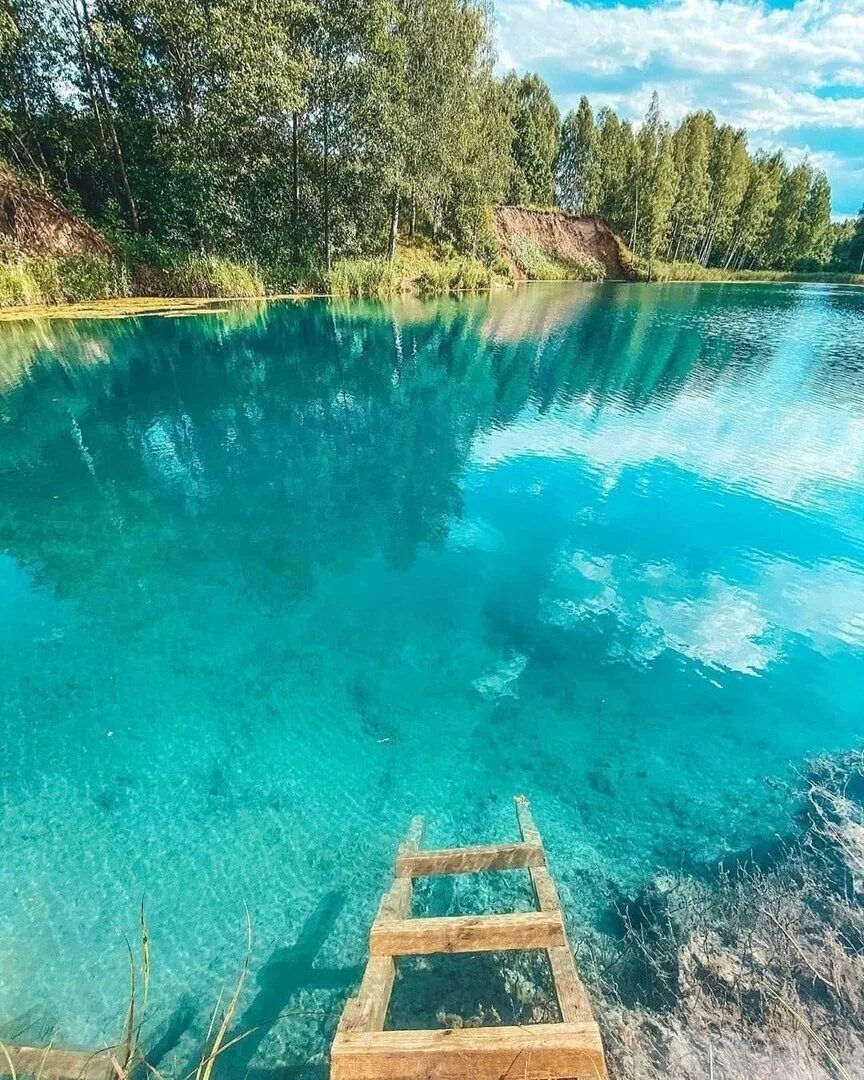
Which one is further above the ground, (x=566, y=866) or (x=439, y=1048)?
(x=439, y=1048)

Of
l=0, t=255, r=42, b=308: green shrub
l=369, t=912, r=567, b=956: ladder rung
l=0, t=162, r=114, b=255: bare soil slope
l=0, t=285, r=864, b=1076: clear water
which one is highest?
l=0, t=162, r=114, b=255: bare soil slope

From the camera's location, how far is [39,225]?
2323 cm

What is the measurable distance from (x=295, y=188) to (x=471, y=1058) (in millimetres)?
36206

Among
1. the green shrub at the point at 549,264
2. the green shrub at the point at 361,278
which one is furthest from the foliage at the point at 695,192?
the green shrub at the point at 361,278

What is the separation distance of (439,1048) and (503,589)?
5.49 metres

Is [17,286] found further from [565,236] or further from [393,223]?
[565,236]

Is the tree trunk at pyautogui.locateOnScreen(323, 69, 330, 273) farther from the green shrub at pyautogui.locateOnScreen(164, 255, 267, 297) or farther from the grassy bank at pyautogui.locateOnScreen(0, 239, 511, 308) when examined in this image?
the green shrub at pyautogui.locateOnScreen(164, 255, 267, 297)

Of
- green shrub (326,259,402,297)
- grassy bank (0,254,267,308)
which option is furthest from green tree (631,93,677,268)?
grassy bank (0,254,267,308)

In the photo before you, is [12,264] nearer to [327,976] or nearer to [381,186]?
[381,186]

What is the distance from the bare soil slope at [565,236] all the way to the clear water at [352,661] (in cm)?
4643

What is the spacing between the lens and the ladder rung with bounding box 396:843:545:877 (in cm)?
349

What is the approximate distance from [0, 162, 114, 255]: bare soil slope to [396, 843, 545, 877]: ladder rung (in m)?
29.3

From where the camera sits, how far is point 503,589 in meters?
7.41

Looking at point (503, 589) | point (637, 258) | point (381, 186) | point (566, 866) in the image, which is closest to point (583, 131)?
point (637, 258)
